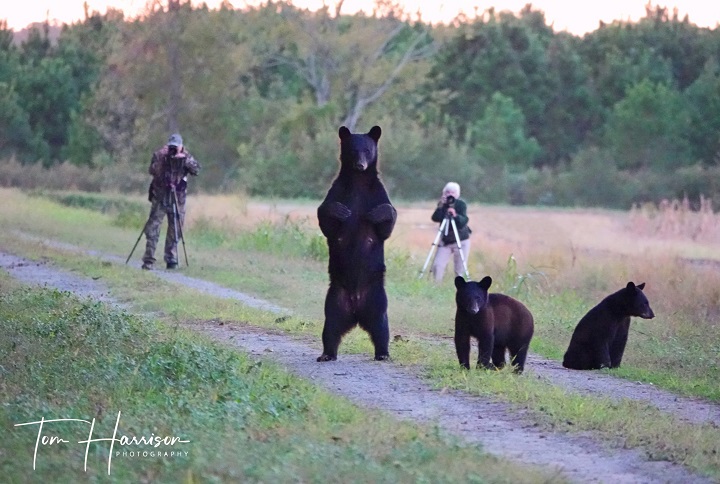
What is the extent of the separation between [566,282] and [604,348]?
9.60m

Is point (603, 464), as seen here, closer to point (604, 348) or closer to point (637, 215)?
point (604, 348)

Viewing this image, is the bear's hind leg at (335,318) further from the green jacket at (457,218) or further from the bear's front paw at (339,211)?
the green jacket at (457,218)

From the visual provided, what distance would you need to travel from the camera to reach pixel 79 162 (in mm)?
57031

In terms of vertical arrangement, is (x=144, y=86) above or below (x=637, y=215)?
above

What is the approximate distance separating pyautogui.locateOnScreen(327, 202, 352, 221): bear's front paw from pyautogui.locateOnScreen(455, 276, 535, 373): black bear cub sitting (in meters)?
1.19

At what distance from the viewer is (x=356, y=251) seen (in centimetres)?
1080

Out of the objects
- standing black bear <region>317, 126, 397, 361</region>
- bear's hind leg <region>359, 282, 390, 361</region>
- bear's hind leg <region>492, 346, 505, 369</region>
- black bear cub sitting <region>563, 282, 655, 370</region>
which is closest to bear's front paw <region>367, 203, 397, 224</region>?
standing black bear <region>317, 126, 397, 361</region>

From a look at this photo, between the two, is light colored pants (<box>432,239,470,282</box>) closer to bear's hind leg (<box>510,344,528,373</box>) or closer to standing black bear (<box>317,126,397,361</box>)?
bear's hind leg (<box>510,344,528,373</box>)

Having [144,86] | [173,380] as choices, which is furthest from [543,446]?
[144,86]

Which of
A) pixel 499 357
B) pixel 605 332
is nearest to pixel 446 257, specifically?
pixel 605 332

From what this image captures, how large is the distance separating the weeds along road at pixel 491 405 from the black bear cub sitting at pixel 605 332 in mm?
269

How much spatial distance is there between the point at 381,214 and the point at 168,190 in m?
10.1

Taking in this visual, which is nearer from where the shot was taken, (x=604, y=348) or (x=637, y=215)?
(x=604, y=348)

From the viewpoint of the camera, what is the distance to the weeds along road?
709 centimetres
